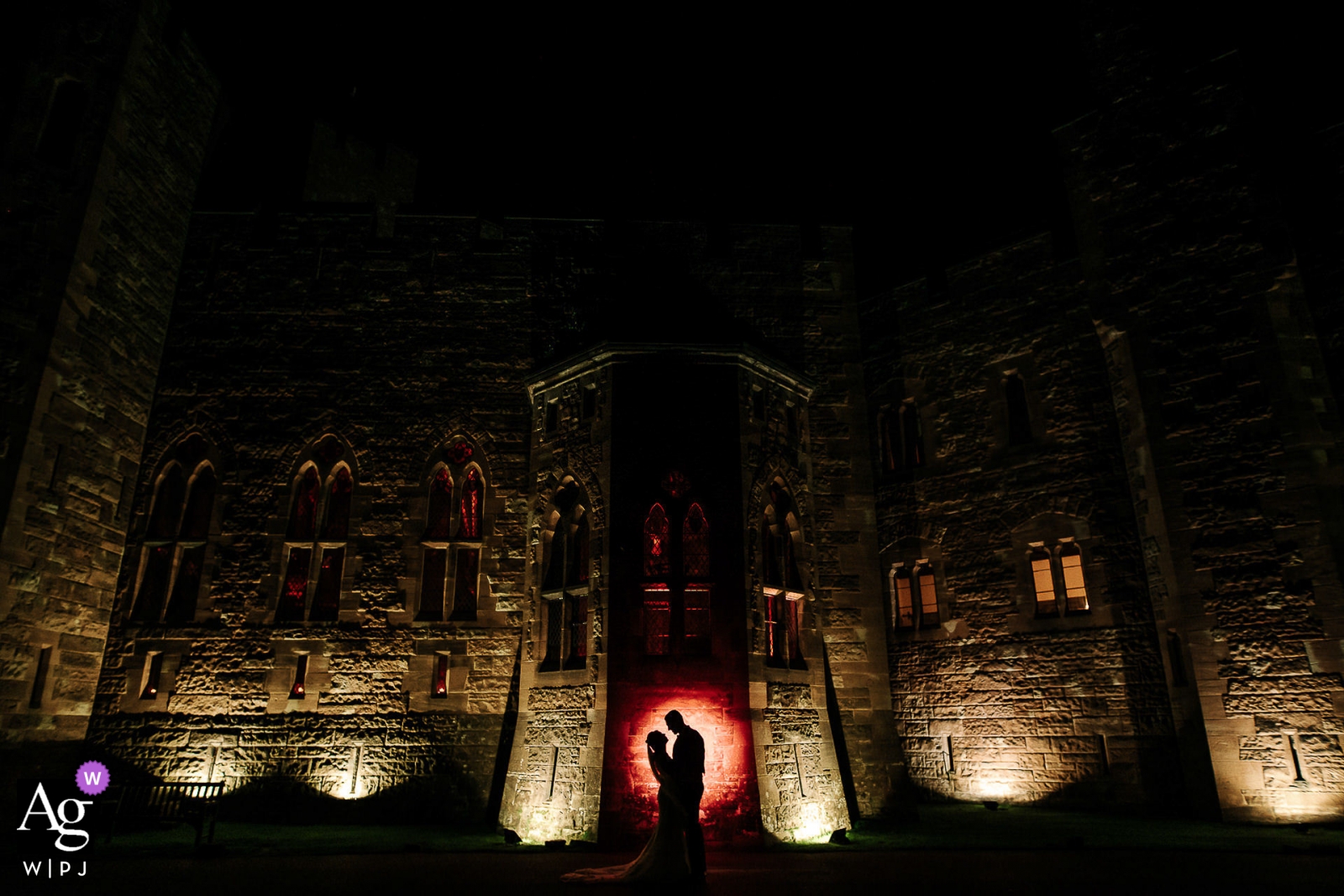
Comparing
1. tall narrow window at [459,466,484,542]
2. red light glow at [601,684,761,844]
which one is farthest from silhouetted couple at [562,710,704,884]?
tall narrow window at [459,466,484,542]

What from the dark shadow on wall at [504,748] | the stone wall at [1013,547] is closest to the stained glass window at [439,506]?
the dark shadow on wall at [504,748]

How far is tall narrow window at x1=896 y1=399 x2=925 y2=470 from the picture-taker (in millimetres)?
15078

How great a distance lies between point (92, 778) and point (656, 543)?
7.58 m

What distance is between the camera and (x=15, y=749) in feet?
32.4

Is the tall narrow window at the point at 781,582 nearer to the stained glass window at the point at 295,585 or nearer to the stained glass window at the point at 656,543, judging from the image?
the stained glass window at the point at 656,543

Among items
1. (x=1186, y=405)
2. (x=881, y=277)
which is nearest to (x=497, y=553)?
(x=881, y=277)

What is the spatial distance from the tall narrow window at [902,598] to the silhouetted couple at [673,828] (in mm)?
7949

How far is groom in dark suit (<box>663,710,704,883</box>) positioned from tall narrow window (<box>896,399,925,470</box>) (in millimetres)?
8869

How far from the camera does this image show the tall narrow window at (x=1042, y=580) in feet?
42.7

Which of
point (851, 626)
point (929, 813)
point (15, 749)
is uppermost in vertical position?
point (851, 626)

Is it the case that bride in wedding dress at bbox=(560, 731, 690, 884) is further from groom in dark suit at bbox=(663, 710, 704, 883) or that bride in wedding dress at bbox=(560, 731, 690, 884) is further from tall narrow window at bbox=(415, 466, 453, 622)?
tall narrow window at bbox=(415, 466, 453, 622)

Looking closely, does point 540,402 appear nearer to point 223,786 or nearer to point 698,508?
point 698,508

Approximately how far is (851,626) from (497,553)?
5.72 metres

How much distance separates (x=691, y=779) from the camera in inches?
300
